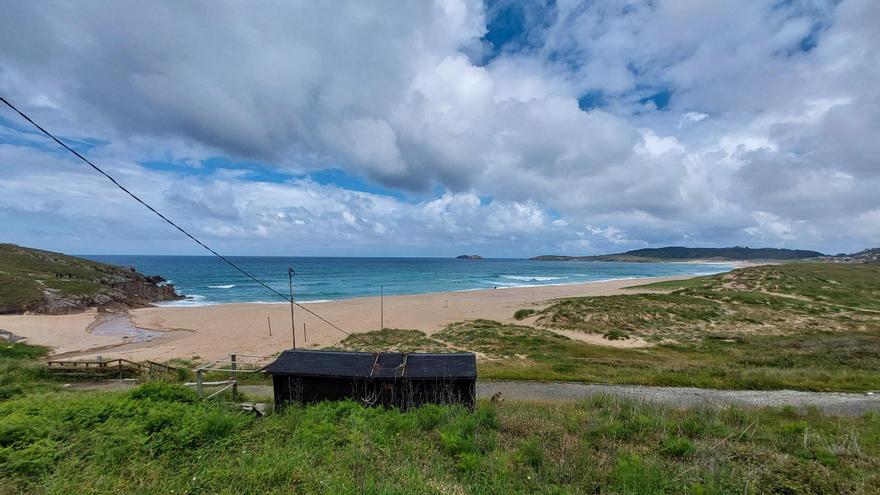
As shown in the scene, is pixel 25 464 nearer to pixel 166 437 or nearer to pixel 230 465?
pixel 166 437

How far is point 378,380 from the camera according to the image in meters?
9.30

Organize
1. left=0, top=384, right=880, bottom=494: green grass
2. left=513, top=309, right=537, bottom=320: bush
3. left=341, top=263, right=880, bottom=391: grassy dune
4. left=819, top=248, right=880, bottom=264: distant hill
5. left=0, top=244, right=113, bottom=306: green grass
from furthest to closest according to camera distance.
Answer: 1. left=819, top=248, right=880, bottom=264: distant hill
2. left=0, top=244, right=113, bottom=306: green grass
3. left=513, top=309, right=537, bottom=320: bush
4. left=341, top=263, right=880, bottom=391: grassy dune
5. left=0, top=384, right=880, bottom=494: green grass

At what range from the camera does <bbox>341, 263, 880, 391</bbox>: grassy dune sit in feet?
50.7

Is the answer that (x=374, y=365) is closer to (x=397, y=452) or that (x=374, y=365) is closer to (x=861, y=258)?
(x=397, y=452)

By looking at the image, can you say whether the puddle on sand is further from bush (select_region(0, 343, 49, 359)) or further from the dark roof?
the dark roof

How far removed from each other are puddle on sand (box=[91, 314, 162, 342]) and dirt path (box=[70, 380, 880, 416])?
20.5 meters

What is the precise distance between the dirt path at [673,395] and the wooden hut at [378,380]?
13.1ft

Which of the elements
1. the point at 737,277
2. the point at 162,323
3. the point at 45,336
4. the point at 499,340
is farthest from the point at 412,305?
the point at 737,277

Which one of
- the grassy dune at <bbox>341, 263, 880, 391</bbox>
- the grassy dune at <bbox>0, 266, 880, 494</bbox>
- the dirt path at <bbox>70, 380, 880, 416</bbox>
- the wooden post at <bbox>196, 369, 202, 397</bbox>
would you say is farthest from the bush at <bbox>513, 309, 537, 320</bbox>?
the wooden post at <bbox>196, 369, 202, 397</bbox>

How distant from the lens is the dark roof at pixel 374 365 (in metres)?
9.24

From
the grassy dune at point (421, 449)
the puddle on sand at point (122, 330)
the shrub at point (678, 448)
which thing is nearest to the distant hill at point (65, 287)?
the puddle on sand at point (122, 330)

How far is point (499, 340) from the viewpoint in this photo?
25.5m

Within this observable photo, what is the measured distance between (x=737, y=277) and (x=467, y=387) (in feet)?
208

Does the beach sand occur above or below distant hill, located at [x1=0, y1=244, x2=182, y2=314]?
below
